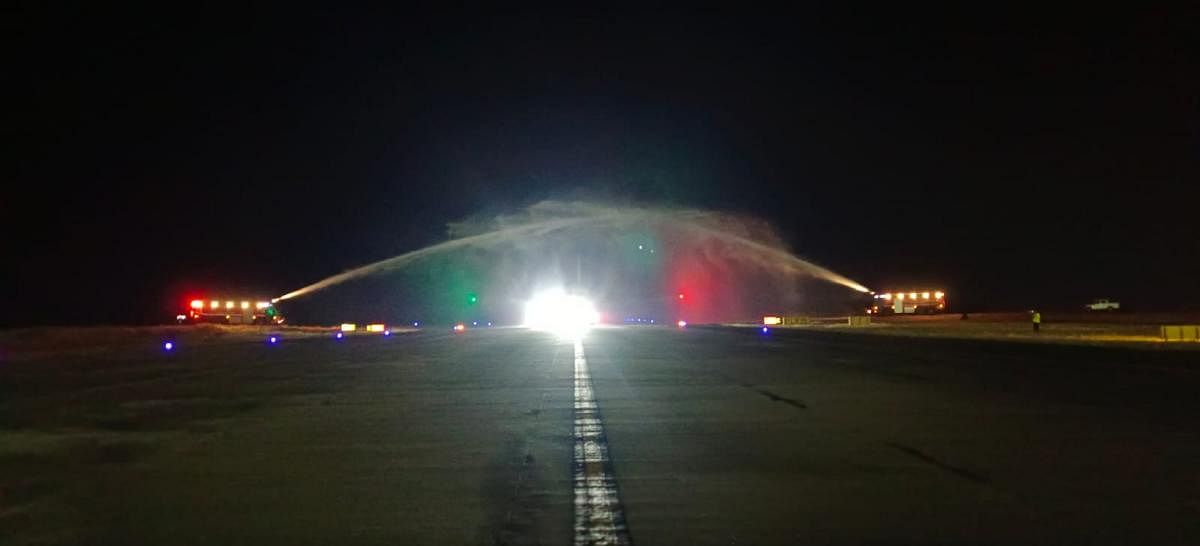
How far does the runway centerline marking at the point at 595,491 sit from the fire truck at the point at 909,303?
107m

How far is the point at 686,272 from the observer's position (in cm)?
15762

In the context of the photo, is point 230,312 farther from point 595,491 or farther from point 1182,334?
point 595,491

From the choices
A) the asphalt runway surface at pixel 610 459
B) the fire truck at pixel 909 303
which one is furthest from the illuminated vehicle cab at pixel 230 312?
the asphalt runway surface at pixel 610 459

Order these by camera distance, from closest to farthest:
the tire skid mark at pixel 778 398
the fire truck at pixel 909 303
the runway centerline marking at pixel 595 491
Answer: the runway centerline marking at pixel 595 491 → the tire skid mark at pixel 778 398 → the fire truck at pixel 909 303

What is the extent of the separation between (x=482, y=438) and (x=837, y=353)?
26442mm

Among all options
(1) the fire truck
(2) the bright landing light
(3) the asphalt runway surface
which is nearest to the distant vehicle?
(1) the fire truck

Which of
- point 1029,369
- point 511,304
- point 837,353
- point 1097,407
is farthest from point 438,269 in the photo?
point 1097,407

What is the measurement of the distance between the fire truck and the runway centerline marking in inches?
4194

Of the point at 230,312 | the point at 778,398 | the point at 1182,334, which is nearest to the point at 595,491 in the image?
the point at 778,398

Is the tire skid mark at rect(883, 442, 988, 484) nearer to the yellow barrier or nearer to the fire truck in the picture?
the yellow barrier

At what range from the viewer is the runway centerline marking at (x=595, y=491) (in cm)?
931

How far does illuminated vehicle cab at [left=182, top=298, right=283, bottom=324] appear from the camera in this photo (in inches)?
3620

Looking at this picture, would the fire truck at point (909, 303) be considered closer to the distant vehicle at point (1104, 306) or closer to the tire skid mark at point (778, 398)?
the distant vehicle at point (1104, 306)

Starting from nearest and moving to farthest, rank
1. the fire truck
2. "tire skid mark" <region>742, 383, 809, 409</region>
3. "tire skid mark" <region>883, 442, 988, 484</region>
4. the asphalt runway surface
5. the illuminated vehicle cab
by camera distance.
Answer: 1. the asphalt runway surface
2. "tire skid mark" <region>883, 442, 988, 484</region>
3. "tire skid mark" <region>742, 383, 809, 409</region>
4. the illuminated vehicle cab
5. the fire truck
